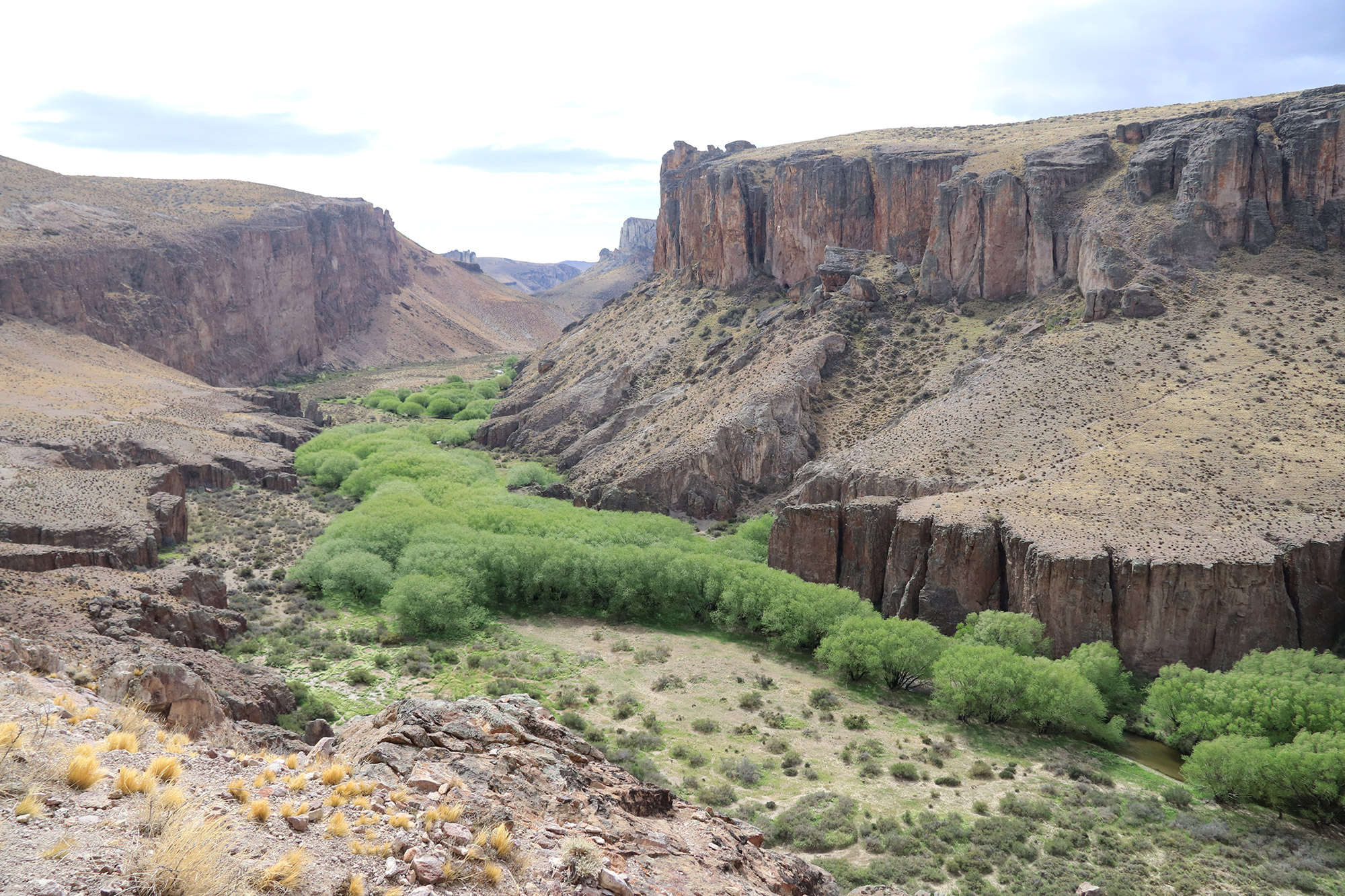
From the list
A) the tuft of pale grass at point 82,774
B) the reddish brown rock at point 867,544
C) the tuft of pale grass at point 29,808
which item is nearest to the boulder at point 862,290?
the reddish brown rock at point 867,544

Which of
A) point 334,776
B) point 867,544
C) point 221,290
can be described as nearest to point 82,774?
point 334,776

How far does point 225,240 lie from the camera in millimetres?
135500

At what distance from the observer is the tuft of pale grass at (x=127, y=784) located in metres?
11.7

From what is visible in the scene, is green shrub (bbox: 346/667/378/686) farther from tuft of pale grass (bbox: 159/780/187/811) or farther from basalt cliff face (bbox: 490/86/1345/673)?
tuft of pale grass (bbox: 159/780/187/811)

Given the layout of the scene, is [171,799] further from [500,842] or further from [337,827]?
[500,842]

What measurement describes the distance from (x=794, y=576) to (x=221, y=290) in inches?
4752

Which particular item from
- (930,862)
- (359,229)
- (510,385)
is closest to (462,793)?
(930,862)

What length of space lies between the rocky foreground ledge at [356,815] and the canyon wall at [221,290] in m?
112

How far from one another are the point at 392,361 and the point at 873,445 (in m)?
140

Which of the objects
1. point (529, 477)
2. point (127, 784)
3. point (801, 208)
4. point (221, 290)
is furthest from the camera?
point (221, 290)

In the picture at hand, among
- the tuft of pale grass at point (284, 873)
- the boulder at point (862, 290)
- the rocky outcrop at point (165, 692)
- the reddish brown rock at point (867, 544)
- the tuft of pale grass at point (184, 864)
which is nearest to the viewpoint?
the tuft of pale grass at point (184, 864)

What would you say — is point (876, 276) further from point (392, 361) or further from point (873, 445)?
point (392, 361)

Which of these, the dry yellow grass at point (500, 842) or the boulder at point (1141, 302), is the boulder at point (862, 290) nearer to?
the boulder at point (1141, 302)

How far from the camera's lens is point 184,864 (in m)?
9.96
